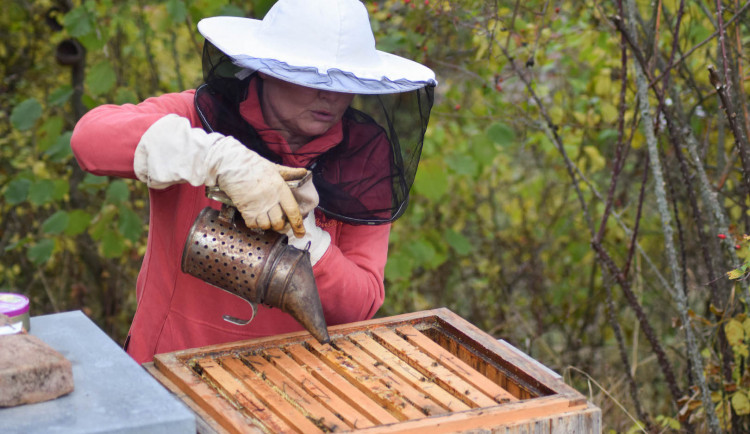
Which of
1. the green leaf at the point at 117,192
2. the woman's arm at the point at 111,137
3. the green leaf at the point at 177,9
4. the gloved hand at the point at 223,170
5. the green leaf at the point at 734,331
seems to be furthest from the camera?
the green leaf at the point at 117,192

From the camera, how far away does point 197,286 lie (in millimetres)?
2061

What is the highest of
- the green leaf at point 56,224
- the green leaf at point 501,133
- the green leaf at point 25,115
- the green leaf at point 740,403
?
the green leaf at point 25,115

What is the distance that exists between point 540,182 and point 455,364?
131 inches

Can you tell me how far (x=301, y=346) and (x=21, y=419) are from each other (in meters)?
0.66

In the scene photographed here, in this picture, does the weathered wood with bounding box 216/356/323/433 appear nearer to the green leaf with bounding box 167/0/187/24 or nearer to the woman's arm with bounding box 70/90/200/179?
the woman's arm with bounding box 70/90/200/179

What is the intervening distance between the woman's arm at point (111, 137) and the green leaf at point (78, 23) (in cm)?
184

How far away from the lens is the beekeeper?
66.8 inches

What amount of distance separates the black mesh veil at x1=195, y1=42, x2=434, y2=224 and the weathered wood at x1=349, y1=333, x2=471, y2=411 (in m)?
0.35

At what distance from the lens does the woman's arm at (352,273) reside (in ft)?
6.47

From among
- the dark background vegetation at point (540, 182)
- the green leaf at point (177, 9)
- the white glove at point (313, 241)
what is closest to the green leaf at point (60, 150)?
the dark background vegetation at point (540, 182)

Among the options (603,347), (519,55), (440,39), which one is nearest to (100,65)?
(440,39)

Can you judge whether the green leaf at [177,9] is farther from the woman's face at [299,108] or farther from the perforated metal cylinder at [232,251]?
the perforated metal cylinder at [232,251]

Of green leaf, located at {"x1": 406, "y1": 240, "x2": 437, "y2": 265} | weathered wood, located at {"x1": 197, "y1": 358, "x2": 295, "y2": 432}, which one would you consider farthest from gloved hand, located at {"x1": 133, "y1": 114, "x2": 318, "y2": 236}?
green leaf, located at {"x1": 406, "y1": 240, "x2": 437, "y2": 265}

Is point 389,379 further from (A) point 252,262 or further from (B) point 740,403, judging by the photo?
(B) point 740,403
